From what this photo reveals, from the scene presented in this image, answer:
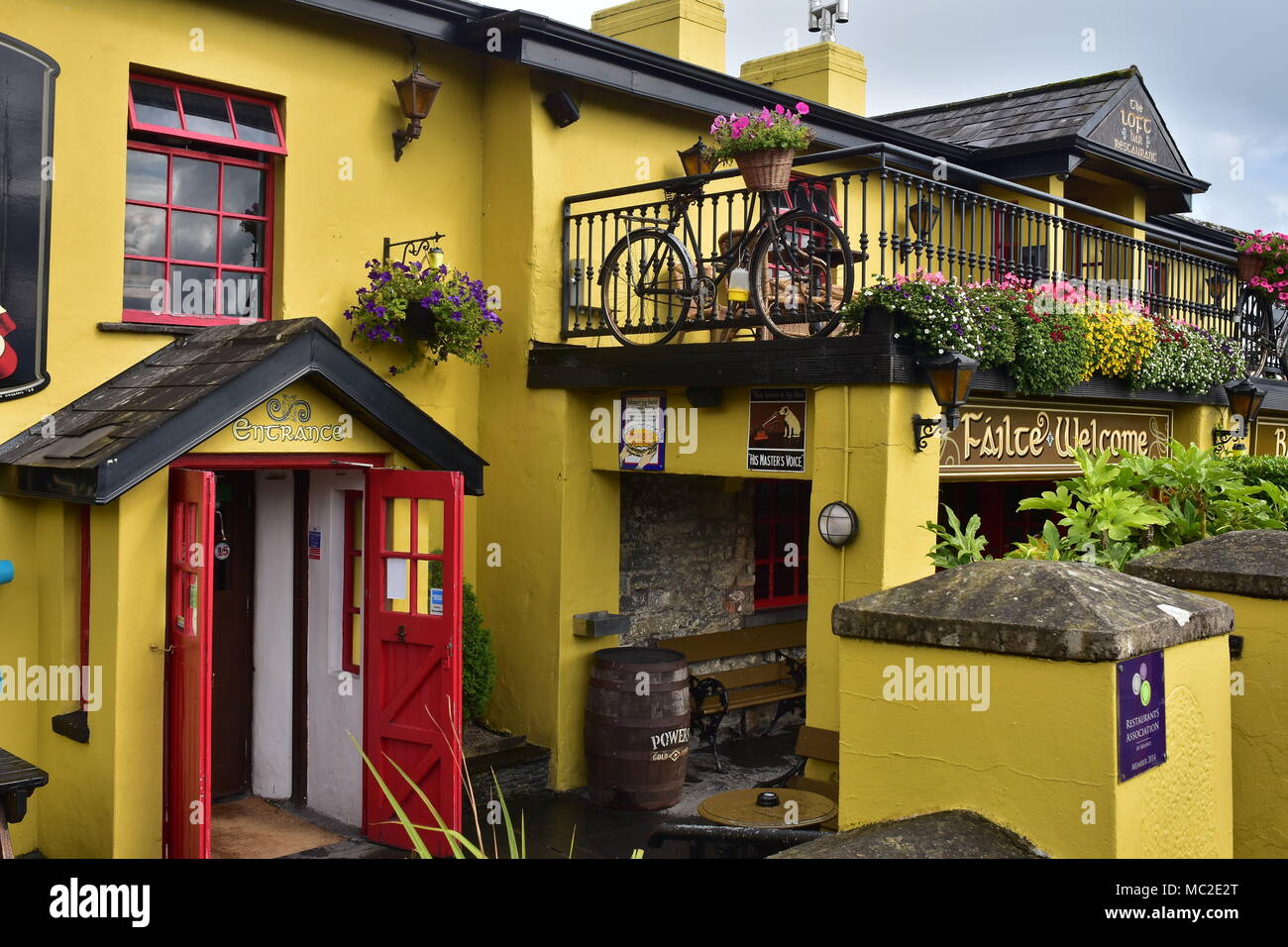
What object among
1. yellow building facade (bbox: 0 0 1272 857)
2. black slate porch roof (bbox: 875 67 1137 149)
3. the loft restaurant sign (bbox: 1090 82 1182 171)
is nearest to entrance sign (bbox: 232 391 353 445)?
yellow building facade (bbox: 0 0 1272 857)

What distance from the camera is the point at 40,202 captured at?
22.5 ft

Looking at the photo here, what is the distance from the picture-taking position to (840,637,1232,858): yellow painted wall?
2.67 meters

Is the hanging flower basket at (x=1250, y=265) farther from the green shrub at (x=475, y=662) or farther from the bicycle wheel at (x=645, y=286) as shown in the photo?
the green shrub at (x=475, y=662)

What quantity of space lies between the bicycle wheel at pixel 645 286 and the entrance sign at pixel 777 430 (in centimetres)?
86

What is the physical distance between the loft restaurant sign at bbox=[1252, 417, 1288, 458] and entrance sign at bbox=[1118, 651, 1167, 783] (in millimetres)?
12571

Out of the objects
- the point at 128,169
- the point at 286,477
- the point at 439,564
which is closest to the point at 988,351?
the point at 439,564

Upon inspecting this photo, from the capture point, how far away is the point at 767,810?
240 inches

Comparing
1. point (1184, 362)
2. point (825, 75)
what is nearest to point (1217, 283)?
point (1184, 362)

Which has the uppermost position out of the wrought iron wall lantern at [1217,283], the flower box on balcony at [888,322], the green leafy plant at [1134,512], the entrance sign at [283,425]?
the wrought iron wall lantern at [1217,283]

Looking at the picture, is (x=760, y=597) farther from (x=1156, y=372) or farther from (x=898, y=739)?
(x=898, y=739)

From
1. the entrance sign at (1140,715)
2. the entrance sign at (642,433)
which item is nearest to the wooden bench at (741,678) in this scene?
the entrance sign at (642,433)

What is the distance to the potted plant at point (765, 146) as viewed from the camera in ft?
25.6

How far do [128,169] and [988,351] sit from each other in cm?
556

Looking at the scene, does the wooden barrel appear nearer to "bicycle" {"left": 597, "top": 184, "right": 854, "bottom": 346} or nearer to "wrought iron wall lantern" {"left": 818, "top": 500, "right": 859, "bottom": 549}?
"wrought iron wall lantern" {"left": 818, "top": 500, "right": 859, "bottom": 549}
